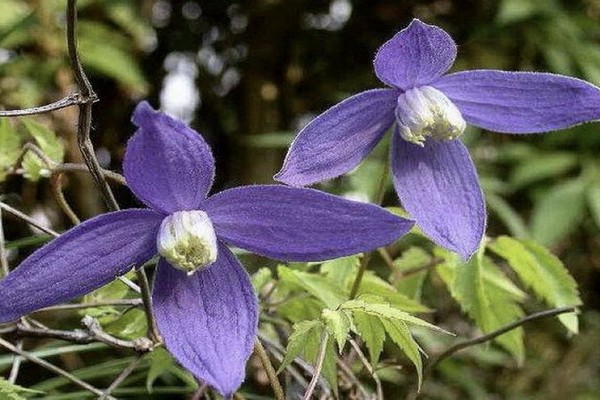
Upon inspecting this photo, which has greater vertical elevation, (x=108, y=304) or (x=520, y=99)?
(x=520, y=99)

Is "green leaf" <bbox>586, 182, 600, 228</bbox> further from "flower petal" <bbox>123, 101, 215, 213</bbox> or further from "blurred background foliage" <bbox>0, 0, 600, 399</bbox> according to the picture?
"flower petal" <bbox>123, 101, 215, 213</bbox>

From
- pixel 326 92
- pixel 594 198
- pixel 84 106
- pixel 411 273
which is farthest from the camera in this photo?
pixel 326 92

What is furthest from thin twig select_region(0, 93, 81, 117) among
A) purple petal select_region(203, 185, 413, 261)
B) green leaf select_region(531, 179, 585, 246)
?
green leaf select_region(531, 179, 585, 246)

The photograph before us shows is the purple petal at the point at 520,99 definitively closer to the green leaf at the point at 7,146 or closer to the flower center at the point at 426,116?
the flower center at the point at 426,116

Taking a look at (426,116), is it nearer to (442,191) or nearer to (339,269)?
(442,191)

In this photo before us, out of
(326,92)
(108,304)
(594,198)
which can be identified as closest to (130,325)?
(108,304)

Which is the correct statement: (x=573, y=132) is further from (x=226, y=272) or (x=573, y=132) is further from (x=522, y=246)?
(x=226, y=272)

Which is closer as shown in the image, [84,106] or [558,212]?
[84,106]

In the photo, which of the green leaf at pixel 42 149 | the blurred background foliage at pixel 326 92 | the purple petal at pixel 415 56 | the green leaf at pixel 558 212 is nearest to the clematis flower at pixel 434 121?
the purple petal at pixel 415 56
